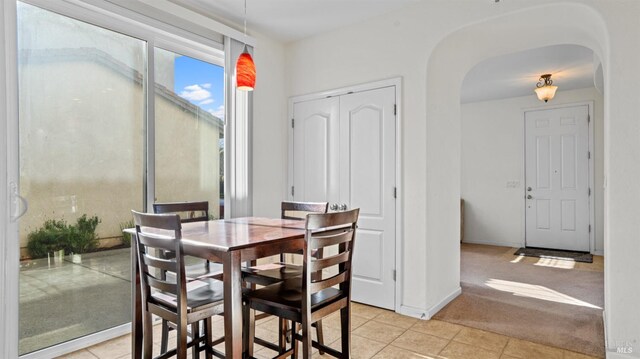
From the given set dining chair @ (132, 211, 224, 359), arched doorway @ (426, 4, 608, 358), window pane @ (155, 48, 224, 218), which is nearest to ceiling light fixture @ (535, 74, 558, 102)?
arched doorway @ (426, 4, 608, 358)

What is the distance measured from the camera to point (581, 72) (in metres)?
4.88

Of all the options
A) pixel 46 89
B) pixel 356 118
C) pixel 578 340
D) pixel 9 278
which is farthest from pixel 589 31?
pixel 9 278

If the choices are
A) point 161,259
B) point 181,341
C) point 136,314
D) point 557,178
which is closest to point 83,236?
point 136,314

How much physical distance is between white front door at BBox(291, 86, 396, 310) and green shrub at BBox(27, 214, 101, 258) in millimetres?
2013

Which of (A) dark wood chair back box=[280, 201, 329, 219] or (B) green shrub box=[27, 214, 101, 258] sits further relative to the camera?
(A) dark wood chair back box=[280, 201, 329, 219]

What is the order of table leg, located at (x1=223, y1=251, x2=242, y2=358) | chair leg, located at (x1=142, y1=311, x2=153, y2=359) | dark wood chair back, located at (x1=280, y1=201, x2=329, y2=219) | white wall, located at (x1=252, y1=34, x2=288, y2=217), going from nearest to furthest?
table leg, located at (x1=223, y1=251, x2=242, y2=358), chair leg, located at (x1=142, y1=311, x2=153, y2=359), dark wood chair back, located at (x1=280, y1=201, x2=329, y2=219), white wall, located at (x1=252, y1=34, x2=288, y2=217)

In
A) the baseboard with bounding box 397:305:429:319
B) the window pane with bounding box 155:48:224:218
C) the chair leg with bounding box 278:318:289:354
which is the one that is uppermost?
the window pane with bounding box 155:48:224:218

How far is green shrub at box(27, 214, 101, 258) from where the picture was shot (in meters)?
2.44

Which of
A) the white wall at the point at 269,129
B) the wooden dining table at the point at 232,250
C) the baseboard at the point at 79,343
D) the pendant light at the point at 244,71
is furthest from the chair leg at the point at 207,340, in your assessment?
the white wall at the point at 269,129

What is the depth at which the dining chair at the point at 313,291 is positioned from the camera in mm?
1770

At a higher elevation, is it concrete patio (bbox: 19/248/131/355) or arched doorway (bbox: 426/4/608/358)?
arched doorway (bbox: 426/4/608/358)

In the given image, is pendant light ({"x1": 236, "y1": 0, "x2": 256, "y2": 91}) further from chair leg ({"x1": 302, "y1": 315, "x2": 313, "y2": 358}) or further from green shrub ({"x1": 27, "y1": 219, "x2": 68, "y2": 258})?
green shrub ({"x1": 27, "y1": 219, "x2": 68, "y2": 258})

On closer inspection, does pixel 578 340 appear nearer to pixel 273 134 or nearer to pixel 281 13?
pixel 273 134

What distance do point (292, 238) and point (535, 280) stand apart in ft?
12.2
